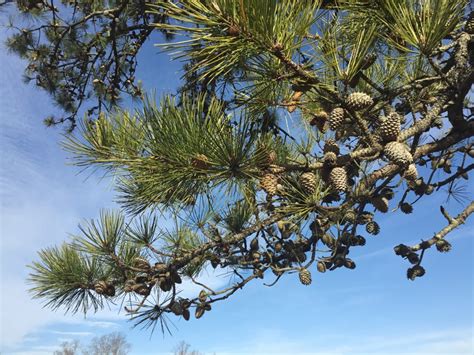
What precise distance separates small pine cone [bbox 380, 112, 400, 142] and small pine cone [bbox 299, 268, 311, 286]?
76cm

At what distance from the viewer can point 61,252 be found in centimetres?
227

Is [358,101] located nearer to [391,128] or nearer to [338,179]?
[391,128]

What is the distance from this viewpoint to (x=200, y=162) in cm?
140

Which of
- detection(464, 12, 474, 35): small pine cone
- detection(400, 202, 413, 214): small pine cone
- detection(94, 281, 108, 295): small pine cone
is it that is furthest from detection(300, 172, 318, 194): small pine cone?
detection(94, 281, 108, 295): small pine cone

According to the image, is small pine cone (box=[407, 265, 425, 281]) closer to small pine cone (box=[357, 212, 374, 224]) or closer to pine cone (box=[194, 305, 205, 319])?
small pine cone (box=[357, 212, 374, 224])

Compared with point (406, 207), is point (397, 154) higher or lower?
lower

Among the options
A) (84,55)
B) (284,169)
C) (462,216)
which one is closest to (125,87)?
(84,55)

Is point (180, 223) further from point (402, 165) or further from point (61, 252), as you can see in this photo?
point (402, 165)

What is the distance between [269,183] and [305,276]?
0.52 m

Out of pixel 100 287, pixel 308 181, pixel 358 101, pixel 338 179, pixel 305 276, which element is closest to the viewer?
pixel 358 101

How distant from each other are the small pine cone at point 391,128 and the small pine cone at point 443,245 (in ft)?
2.77

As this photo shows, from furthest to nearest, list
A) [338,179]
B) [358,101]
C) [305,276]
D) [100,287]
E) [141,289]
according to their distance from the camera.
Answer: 1. [100,287]
2. [141,289]
3. [305,276]
4. [338,179]
5. [358,101]

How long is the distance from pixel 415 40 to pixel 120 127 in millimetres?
1066

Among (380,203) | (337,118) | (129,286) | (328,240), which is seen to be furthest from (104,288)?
(337,118)
